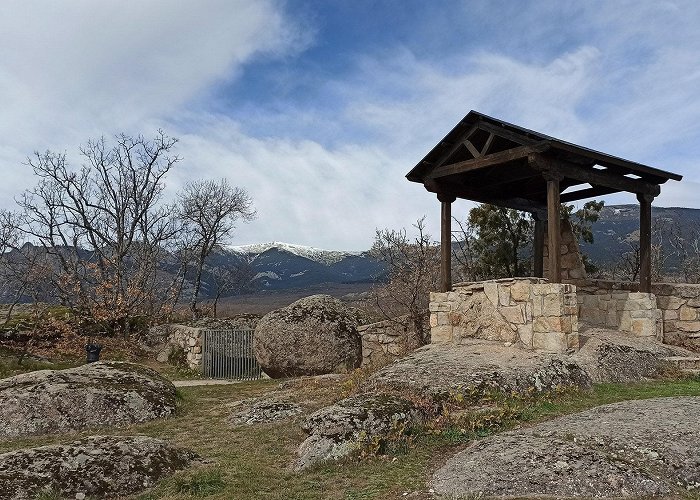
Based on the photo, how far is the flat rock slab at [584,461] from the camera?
4297 millimetres

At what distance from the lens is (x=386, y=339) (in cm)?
1447

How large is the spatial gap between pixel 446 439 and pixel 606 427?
168cm

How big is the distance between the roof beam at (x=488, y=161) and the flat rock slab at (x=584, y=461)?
19.3 feet

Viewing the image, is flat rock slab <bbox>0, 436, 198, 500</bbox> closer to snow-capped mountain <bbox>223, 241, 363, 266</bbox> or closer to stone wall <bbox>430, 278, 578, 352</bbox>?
stone wall <bbox>430, 278, 578, 352</bbox>

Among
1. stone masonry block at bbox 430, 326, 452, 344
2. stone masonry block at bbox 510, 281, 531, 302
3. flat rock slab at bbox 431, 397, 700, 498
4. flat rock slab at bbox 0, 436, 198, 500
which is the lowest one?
flat rock slab at bbox 0, 436, 198, 500

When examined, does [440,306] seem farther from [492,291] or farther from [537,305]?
[537,305]

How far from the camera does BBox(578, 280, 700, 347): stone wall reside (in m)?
11.8

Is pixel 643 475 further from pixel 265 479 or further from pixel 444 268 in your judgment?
pixel 444 268

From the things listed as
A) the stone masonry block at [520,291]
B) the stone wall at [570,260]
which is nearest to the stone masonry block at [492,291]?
the stone masonry block at [520,291]

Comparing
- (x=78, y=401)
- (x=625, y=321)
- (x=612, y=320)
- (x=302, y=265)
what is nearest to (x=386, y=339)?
(x=612, y=320)

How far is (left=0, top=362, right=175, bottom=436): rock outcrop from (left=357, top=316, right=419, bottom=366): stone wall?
6.41 m

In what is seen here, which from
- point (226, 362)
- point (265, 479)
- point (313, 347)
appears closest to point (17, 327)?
point (226, 362)

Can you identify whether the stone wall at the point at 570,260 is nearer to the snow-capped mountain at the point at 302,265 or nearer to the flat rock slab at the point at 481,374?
the flat rock slab at the point at 481,374

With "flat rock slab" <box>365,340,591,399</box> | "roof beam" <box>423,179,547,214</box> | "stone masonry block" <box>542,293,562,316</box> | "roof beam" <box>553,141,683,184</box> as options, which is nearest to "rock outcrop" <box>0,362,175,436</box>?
"flat rock slab" <box>365,340,591,399</box>
